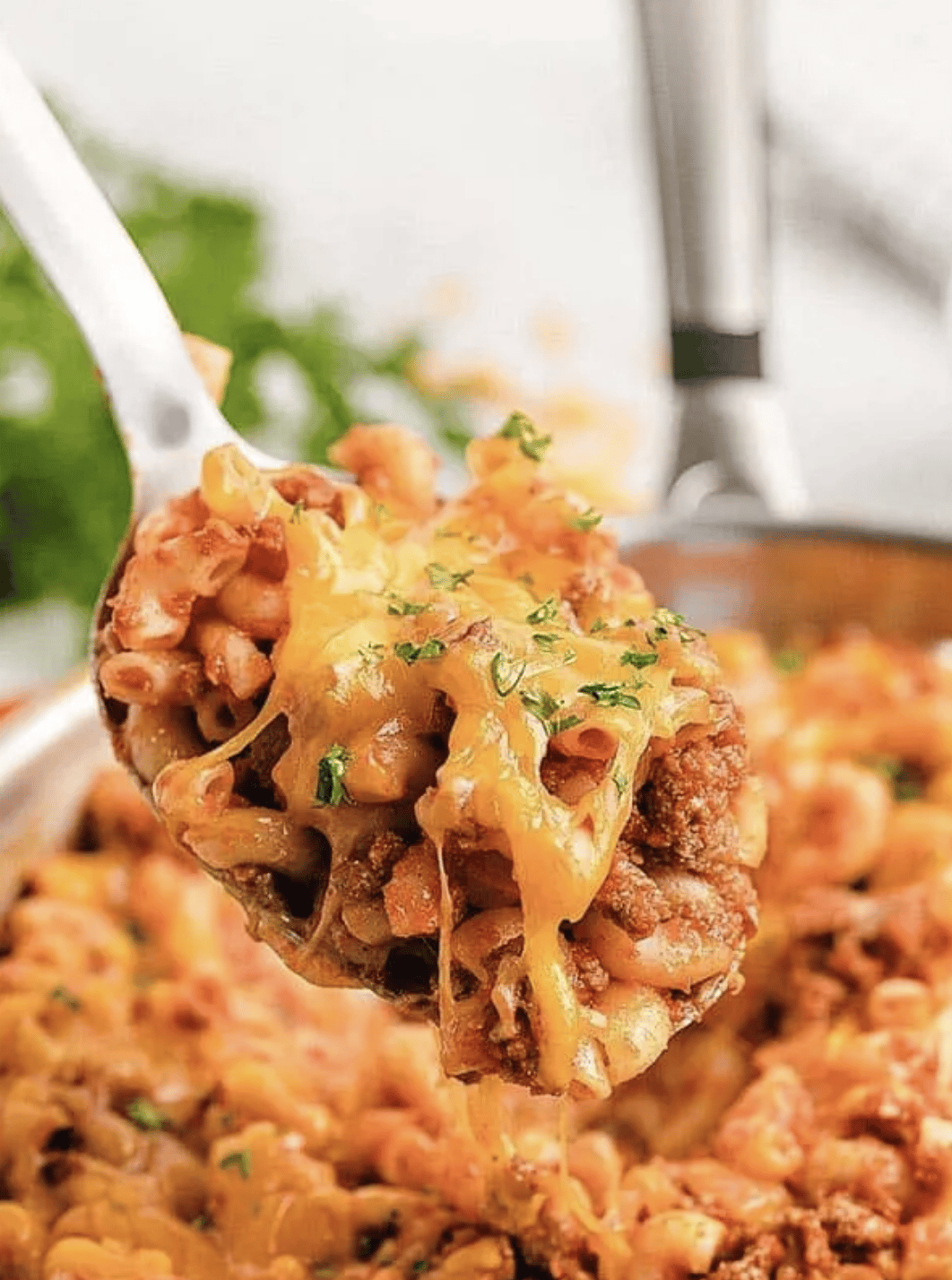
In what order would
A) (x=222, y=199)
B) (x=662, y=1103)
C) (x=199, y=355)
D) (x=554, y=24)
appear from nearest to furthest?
(x=199, y=355)
(x=662, y=1103)
(x=222, y=199)
(x=554, y=24)

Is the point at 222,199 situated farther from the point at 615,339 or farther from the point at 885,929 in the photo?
the point at 885,929

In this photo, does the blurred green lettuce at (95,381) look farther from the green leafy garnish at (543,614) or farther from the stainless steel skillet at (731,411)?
the green leafy garnish at (543,614)

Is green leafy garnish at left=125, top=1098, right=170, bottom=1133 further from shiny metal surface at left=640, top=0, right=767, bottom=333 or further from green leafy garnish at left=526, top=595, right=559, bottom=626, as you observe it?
shiny metal surface at left=640, top=0, right=767, bottom=333

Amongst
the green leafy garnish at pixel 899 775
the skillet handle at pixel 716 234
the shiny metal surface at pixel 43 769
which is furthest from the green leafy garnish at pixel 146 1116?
the skillet handle at pixel 716 234

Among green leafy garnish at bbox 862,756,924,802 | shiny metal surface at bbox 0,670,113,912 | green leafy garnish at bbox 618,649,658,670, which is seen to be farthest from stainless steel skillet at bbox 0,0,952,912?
green leafy garnish at bbox 618,649,658,670

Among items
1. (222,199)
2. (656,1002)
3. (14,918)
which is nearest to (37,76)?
(222,199)

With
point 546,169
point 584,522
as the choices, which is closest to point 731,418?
point 584,522
